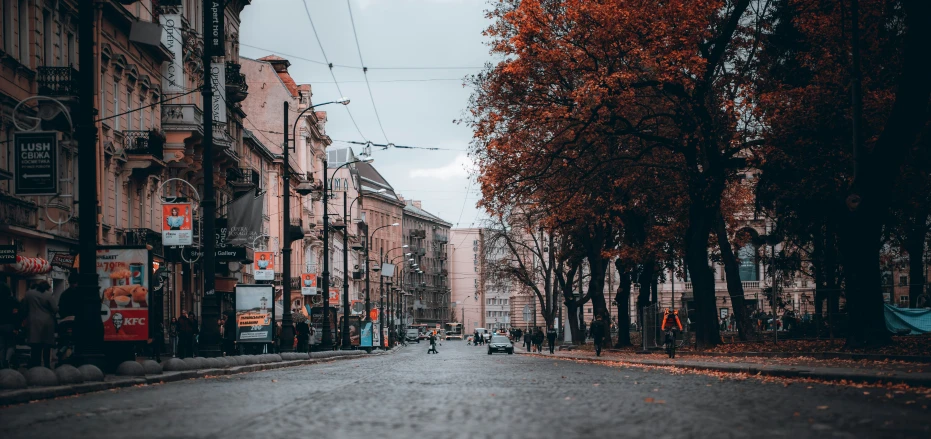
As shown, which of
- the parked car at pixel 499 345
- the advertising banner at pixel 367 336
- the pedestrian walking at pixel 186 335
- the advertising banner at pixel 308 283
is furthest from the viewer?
the parked car at pixel 499 345

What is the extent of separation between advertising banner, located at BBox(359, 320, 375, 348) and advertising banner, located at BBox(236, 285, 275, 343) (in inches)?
1226

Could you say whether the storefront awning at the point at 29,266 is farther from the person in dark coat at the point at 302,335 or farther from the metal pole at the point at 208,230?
the person in dark coat at the point at 302,335

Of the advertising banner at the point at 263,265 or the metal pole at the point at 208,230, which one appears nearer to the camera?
the metal pole at the point at 208,230

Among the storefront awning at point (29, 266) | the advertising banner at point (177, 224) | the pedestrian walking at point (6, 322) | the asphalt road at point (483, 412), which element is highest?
the advertising banner at point (177, 224)

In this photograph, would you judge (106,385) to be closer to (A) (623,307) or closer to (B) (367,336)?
(A) (623,307)

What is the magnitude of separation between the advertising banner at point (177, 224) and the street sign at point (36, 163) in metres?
10.4

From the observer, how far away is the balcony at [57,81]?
30750 mm

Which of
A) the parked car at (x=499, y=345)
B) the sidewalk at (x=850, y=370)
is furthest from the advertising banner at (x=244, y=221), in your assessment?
the parked car at (x=499, y=345)

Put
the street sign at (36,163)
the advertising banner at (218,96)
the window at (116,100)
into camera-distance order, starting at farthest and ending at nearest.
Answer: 1. the advertising banner at (218,96)
2. the window at (116,100)
3. the street sign at (36,163)

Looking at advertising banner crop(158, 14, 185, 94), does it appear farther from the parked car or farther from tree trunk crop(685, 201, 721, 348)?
the parked car

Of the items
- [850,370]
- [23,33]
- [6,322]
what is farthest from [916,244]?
[6,322]

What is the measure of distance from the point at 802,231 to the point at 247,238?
65.7ft

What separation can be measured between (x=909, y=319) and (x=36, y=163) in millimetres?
24878

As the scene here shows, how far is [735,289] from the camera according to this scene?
41.1 meters
